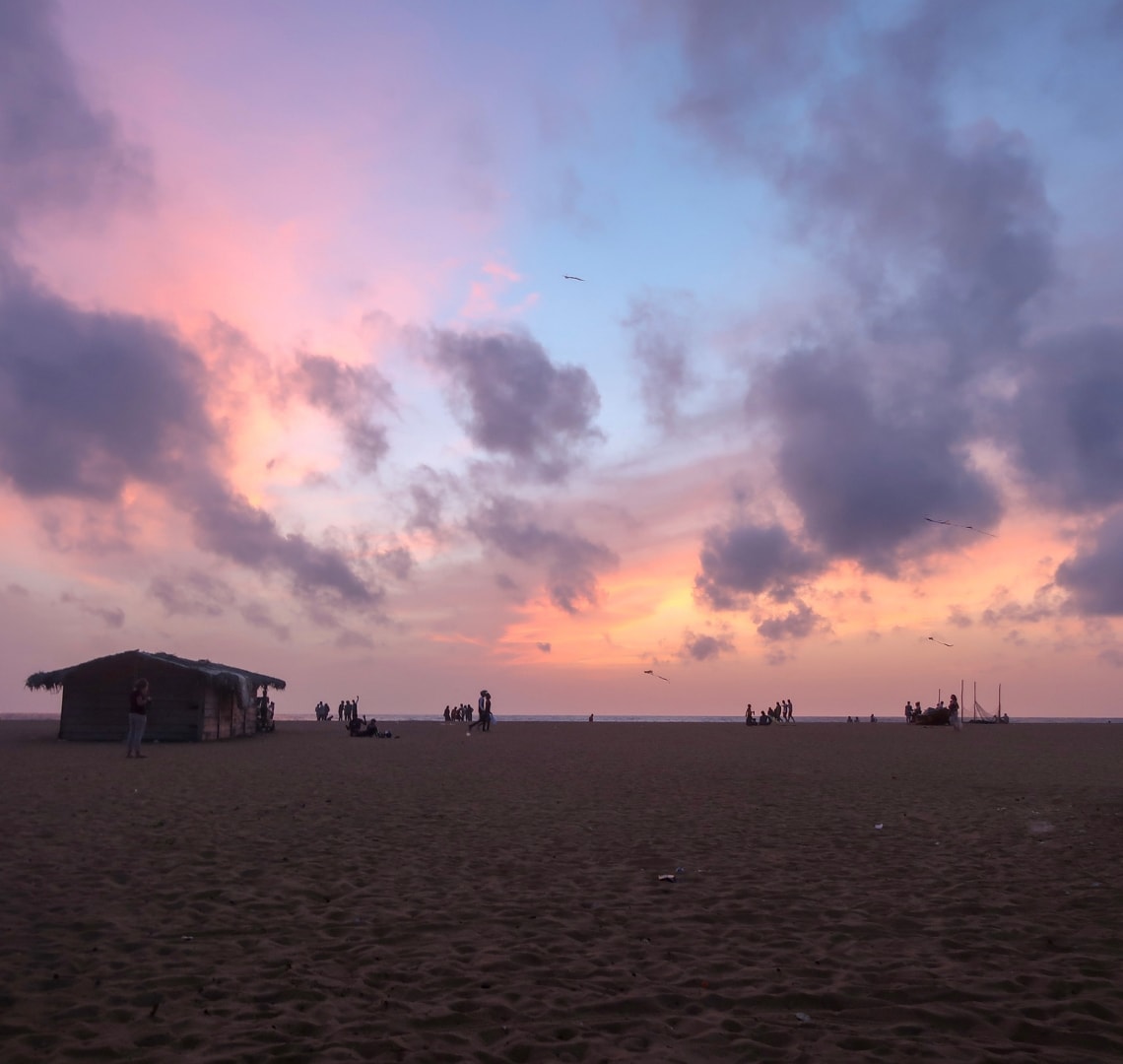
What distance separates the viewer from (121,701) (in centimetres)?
4047

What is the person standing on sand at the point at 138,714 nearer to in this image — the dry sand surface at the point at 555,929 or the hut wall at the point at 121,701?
the dry sand surface at the point at 555,929

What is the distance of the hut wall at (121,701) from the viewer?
132 ft

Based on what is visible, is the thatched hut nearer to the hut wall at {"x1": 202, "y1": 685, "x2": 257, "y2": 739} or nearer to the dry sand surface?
the hut wall at {"x1": 202, "y1": 685, "x2": 257, "y2": 739}

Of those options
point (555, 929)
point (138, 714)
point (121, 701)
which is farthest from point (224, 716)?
point (555, 929)

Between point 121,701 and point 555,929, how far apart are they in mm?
37714

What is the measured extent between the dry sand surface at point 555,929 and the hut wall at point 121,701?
22.0 meters

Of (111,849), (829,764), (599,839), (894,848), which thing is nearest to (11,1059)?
(111,849)

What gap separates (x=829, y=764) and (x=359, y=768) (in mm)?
16670

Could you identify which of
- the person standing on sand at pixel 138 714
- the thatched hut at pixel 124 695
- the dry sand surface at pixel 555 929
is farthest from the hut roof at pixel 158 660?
the dry sand surface at pixel 555 929

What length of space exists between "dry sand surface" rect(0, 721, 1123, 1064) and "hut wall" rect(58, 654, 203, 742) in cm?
2204

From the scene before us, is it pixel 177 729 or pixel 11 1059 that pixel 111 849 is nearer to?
pixel 11 1059

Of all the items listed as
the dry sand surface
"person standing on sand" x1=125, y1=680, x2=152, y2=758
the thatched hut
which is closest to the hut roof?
the thatched hut

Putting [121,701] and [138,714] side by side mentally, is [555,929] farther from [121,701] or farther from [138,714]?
[121,701]

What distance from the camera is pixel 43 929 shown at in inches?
350
